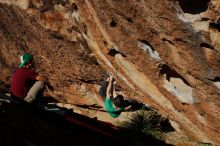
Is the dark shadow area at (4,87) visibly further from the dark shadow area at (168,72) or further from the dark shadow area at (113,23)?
the dark shadow area at (168,72)

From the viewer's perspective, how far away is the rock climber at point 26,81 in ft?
26.5

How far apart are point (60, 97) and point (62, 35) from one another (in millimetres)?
2494

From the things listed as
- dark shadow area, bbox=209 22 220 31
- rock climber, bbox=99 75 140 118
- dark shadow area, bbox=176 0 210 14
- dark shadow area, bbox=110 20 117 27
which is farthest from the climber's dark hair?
dark shadow area, bbox=209 22 220 31

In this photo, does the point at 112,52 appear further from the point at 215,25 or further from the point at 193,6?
the point at 215,25

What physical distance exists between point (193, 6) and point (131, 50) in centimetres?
224

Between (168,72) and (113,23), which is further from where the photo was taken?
(113,23)

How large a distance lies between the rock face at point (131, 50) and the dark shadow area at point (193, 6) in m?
0.01

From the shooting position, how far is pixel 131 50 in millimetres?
8234

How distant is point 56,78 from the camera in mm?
11422

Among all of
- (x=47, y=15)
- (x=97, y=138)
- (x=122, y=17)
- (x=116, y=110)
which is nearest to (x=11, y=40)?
(x=47, y=15)

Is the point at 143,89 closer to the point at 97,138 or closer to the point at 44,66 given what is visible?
the point at 97,138

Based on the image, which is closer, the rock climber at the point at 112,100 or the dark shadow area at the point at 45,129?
the dark shadow area at the point at 45,129

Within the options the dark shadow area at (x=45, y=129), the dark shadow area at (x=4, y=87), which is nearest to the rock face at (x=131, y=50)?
the dark shadow area at (x=4, y=87)

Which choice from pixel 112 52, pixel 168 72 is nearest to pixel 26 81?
pixel 112 52
